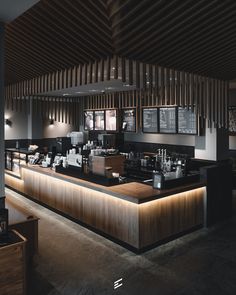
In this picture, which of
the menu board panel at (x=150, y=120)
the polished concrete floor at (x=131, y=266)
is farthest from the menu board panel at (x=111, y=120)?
the polished concrete floor at (x=131, y=266)

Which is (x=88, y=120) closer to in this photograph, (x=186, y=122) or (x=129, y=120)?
(x=129, y=120)

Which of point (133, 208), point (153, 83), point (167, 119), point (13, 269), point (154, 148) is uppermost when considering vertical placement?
point (153, 83)

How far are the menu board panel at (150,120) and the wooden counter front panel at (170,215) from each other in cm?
402

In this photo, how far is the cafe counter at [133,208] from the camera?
4871 millimetres

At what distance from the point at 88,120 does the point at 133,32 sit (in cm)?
803

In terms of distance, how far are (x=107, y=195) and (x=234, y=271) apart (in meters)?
2.33

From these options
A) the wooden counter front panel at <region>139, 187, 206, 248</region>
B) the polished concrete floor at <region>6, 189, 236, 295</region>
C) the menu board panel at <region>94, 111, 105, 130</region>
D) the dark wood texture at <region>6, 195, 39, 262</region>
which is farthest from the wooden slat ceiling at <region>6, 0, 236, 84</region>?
the menu board panel at <region>94, 111, 105, 130</region>

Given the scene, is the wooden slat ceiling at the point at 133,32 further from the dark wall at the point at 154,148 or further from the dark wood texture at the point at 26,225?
the dark wall at the point at 154,148

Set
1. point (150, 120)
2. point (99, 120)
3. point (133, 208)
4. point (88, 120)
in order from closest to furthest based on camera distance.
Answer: point (133, 208) → point (150, 120) → point (99, 120) → point (88, 120)

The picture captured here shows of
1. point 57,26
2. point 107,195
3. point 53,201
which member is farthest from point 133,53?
point 53,201

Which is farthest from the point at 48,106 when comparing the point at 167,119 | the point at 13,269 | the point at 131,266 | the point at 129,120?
the point at 13,269

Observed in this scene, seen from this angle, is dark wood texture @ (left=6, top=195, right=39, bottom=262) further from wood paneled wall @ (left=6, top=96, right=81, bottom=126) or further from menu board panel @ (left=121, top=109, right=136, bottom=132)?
wood paneled wall @ (left=6, top=96, right=81, bottom=126)

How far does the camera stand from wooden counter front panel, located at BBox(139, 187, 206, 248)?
4.89 m

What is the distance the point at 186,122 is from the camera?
28.1 feet
